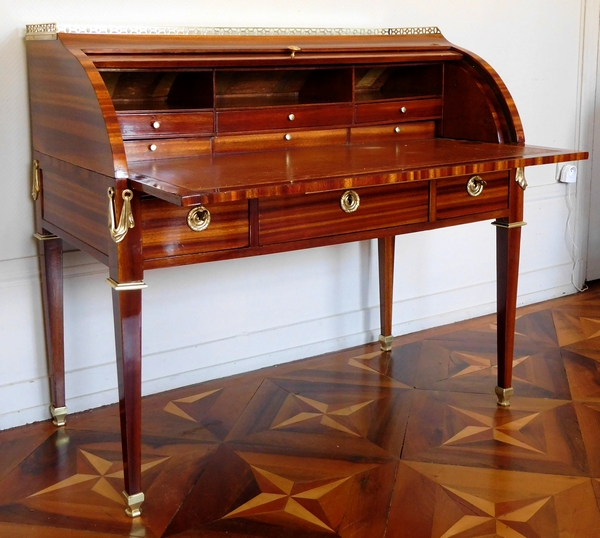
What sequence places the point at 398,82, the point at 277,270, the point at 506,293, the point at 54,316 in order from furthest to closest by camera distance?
1. the point at 277,270
2. the point at 398,82
3. the point at 506,293
4. the point at 54,316

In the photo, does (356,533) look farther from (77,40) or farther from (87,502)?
(77,40)

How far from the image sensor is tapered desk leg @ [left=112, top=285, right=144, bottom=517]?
183 cm

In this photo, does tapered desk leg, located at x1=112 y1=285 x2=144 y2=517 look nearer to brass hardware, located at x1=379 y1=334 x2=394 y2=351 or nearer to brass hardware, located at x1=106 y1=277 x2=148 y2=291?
brass hardware, located at x1=106 y1=277 x2=148 y2=291

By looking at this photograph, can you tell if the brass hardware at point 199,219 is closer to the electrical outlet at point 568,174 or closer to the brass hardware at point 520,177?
the brass hardware at point 520,177

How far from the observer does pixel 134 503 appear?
1.95m

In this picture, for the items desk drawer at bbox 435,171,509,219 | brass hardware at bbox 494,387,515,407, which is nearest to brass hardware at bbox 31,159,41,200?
desk drawer at bbox 435,171,509,219

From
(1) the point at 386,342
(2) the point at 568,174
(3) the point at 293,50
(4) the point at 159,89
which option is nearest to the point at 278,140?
(3) the point at 293,50

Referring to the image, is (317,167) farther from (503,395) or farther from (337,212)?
(503,395)

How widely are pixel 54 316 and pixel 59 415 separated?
0.31 m

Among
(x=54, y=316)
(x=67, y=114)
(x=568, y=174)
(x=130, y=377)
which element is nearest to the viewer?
(x=130, y=377)

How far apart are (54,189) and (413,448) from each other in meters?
1.21

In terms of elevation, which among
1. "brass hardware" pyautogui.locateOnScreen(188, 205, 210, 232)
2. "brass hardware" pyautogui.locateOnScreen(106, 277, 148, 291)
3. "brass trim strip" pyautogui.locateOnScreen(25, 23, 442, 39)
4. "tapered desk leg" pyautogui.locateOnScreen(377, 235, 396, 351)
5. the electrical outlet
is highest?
"brass trim strip" pyautogui.locateOnScreen(25, 23, 442, 39)

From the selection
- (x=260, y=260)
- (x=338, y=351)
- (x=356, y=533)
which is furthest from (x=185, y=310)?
(x=356, y=533)

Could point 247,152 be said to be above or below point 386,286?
above
